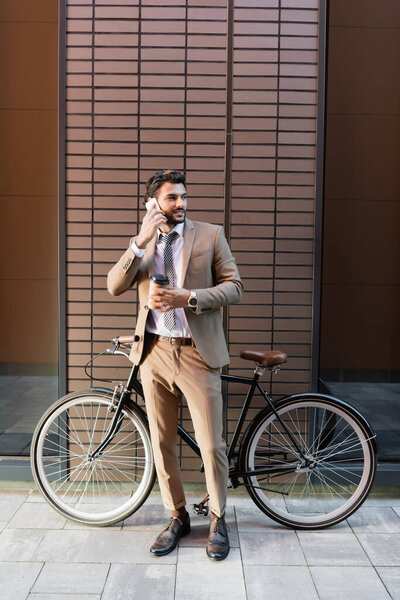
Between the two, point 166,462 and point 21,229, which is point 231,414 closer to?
point 166,462

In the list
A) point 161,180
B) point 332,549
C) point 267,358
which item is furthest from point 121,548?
point 161,180

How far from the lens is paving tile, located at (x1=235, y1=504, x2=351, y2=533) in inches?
145

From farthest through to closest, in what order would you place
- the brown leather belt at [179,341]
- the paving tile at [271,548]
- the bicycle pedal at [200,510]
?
the bicycle pedal at [200,510]
the brown leather belt at [179,341]
the paving tile at [271,548]

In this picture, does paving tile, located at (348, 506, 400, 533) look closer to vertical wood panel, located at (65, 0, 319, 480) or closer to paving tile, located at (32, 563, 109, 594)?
vertical wood panel, located at (65, 0, 319, 480)

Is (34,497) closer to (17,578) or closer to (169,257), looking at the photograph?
(17,578)

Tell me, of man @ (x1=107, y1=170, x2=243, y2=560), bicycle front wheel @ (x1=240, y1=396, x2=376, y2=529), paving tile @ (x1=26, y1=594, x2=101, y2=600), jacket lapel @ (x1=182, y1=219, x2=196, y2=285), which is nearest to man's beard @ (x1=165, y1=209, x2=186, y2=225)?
man @ (x1=107, y1=170, x2=243, y2=560)

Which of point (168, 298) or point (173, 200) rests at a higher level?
point (173, 200)

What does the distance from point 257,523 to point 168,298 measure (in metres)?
1.73

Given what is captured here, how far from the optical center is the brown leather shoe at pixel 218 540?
3.29 meters

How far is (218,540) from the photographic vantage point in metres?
3.35

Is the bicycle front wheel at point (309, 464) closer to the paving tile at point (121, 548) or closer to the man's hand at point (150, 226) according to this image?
the paving tile at point (121, 548)

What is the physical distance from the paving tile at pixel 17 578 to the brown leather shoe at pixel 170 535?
67cm

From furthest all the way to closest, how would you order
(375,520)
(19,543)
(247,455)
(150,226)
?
(375,520), (247,455), (19,543), (150,226)

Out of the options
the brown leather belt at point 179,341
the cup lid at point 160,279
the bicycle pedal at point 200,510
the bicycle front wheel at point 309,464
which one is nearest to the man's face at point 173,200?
the cup lid at point 160,279
